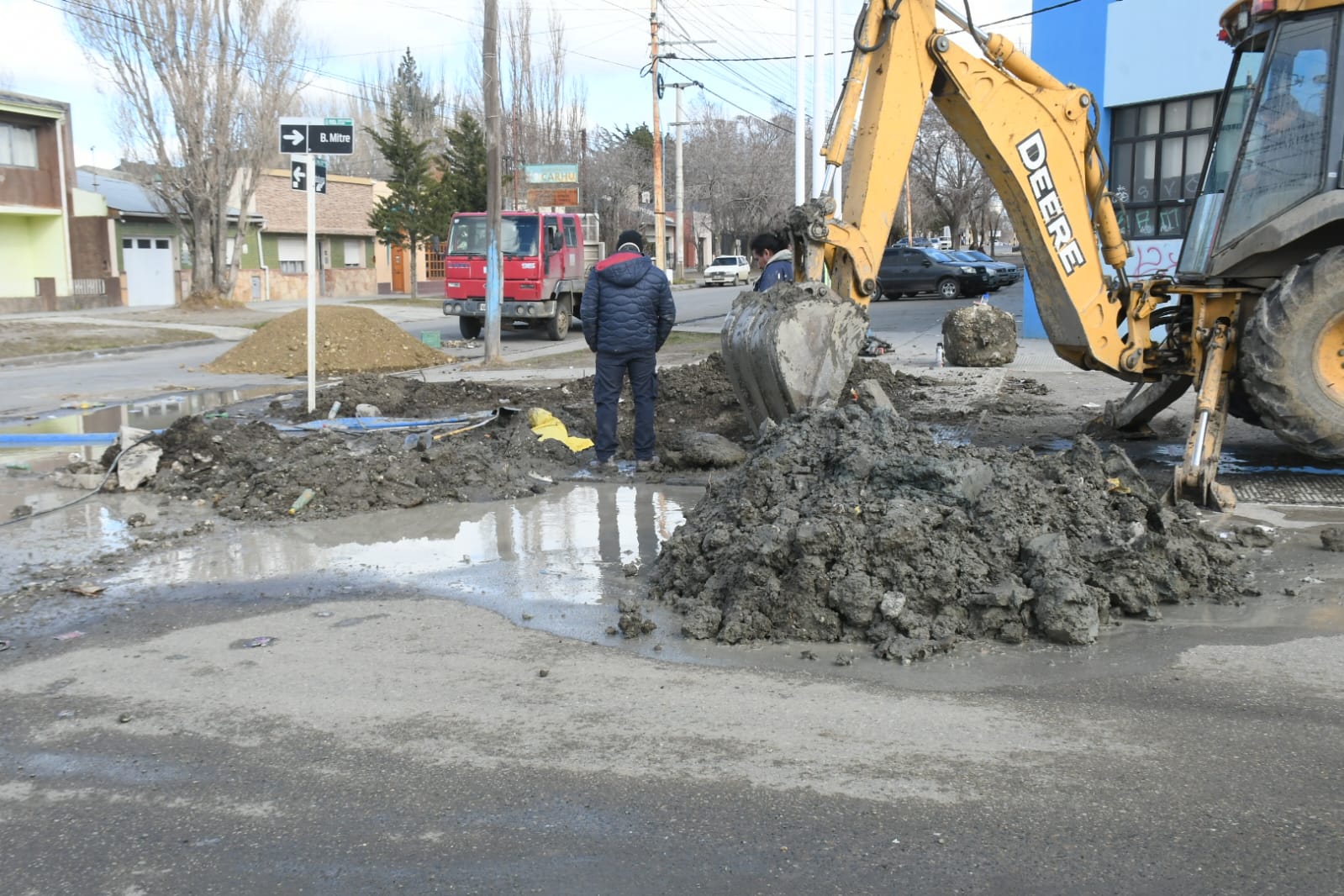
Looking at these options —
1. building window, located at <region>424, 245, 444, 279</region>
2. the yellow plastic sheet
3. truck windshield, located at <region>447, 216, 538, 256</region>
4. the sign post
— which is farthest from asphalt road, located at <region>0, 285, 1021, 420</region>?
building window, located at <region>424, 245, 444, 279</region>

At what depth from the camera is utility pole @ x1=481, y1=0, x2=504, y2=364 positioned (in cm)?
1958

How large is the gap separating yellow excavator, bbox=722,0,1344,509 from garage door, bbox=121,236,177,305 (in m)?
36.2

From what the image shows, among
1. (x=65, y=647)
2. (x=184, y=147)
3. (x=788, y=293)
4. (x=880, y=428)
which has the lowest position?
(x=65, y=647)

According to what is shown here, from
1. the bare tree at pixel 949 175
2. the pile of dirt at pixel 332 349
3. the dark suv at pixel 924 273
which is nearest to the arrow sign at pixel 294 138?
the pile of dirt at pixel 332 349

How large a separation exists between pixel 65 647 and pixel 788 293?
5149 millimetres

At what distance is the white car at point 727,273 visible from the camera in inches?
2191

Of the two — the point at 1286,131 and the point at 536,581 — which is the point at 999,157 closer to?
the point at 1286,131

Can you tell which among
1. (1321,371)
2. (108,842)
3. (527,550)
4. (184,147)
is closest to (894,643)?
(527,550)

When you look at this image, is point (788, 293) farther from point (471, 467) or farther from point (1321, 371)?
point (1321, 371)

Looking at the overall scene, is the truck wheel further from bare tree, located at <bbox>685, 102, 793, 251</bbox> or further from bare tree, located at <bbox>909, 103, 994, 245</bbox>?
bare tree, located at <bbox>685, 102, 793, 251</bbox>

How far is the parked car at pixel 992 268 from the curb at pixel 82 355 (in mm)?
24663

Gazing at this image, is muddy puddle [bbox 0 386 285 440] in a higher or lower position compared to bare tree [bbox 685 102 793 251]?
lower

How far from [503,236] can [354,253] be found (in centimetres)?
2811

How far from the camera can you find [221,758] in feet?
14.2
